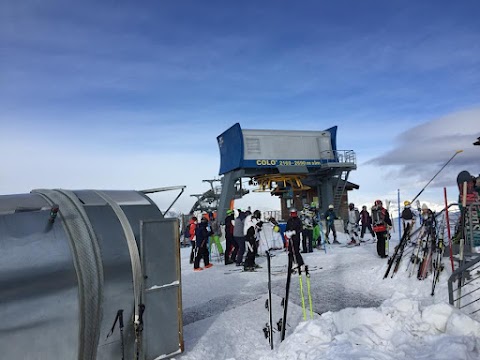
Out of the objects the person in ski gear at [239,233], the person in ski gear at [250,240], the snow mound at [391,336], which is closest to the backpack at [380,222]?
the person in ski gear at [250,240]

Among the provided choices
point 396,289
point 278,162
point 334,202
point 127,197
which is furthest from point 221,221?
point 127,197

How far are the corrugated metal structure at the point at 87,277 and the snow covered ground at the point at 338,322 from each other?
1.03 meters

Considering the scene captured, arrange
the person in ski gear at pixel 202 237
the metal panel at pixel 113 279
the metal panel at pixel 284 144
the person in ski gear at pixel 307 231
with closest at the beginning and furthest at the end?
the metal panel at pixel 113 279, the person in ski gear at pixel 202 237, the person in ski gear at pixel 307 231, the metal panel at pixel 284 144

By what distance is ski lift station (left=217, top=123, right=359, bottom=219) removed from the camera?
2688 cm

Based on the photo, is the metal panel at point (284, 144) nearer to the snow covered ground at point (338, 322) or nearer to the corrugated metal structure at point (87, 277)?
the snow covered ground at point (338, 322)

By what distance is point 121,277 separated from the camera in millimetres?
4625

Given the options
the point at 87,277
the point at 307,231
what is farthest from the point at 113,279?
the point at 307,231

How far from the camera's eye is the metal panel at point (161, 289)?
4941mm

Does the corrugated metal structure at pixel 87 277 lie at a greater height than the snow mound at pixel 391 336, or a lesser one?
greater

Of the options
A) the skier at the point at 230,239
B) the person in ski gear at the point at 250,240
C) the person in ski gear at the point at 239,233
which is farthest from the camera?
the skier at the point at 230,239

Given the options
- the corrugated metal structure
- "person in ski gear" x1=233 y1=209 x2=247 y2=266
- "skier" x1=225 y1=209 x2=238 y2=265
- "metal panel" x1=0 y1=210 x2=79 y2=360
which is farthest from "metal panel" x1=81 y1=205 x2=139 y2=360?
"skier" x1=225 y1=209 x2=238 y2=265

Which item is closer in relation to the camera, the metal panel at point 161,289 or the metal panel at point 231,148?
the metal panel at point 161,289

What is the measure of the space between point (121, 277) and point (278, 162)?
911 inches

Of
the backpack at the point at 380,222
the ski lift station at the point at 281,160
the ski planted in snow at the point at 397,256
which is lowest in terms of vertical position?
the ski planted in snow at the point at 397,256
